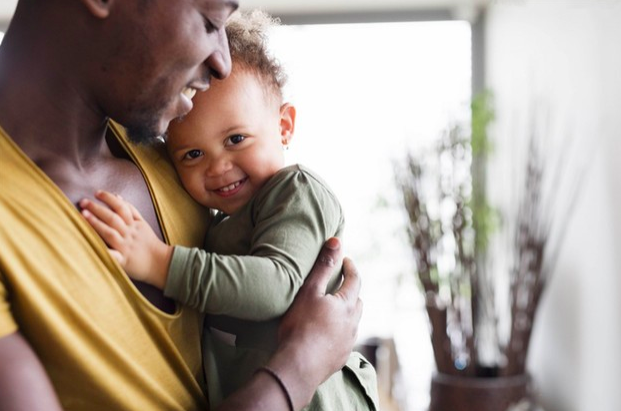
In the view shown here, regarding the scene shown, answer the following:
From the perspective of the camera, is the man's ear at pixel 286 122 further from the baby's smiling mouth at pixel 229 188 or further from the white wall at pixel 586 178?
the white wall at pixel 586 178

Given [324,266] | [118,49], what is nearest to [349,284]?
[324,266]

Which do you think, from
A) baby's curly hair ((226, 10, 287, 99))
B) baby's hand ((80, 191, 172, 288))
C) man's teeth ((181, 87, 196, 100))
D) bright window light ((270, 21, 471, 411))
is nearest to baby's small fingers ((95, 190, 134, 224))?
baby's hand ((80, 191, 172, 288))

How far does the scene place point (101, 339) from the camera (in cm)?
109

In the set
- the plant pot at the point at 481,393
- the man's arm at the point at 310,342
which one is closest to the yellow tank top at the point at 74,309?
the man's arm at the point at 310,342

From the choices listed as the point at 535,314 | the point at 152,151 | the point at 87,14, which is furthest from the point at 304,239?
the point at 535,314

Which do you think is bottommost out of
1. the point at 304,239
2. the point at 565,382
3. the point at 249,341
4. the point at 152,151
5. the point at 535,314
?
the point at 565,382

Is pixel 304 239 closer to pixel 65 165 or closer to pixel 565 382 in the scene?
pixel 65 165

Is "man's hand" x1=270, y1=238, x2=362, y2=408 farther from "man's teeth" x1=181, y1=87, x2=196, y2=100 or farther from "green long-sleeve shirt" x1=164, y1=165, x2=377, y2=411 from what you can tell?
"man's teeth" x1=181, y1=87, x2=196, y2=100

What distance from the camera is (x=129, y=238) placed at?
1154 millimetres

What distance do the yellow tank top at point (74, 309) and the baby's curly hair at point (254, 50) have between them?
1.52ft

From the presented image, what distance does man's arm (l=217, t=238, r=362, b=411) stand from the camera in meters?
1.15

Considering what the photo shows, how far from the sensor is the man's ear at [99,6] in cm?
109

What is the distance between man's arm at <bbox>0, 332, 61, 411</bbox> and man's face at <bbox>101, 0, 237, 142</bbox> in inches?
13.0

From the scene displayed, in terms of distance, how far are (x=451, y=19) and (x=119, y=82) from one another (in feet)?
13.6
